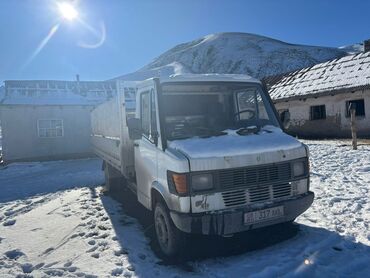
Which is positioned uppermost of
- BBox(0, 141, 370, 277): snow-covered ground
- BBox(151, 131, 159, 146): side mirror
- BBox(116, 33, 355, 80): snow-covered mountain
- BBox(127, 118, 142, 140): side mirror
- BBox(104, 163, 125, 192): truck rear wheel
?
BBox(116, 33, 355, 80): snow-covered mountain

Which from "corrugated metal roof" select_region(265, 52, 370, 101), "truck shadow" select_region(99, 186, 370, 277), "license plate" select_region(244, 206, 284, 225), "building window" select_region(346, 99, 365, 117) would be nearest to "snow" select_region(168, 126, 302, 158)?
"license plate" select_region(244, 206, 284, 225)

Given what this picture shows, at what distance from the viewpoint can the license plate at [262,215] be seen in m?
4.24

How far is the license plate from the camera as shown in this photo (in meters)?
4.24

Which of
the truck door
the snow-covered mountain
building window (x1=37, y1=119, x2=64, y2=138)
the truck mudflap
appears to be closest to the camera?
the truck mudflap

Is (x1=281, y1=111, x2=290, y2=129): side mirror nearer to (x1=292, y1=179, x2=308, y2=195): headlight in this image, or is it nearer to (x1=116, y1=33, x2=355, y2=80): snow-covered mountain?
(x1=292, y1=179, x2=308, y2=195): headlight

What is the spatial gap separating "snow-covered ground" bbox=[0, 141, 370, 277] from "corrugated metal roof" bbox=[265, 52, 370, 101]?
458 inches


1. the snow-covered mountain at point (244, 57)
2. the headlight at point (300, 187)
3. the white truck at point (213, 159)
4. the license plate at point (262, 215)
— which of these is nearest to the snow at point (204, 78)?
the white truck at point (213, 159)

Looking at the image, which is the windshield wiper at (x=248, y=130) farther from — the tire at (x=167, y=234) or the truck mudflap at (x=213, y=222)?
the tire at (x=167, y=234)

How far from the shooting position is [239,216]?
4.19 meters

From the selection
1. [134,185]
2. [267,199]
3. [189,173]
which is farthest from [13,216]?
[267,199]

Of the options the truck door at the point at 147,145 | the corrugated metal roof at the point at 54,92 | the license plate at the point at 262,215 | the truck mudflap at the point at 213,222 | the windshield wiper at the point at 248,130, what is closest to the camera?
the truck mudflap at the point at 213,222

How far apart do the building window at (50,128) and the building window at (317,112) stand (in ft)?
52.2

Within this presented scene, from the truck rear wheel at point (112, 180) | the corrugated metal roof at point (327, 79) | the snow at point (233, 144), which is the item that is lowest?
the truck rear wheel at point (112, 180)

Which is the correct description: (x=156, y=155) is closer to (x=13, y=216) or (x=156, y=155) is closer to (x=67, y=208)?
(x=67, y=208)
